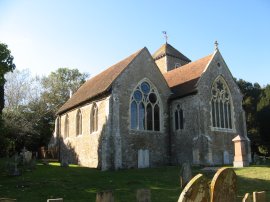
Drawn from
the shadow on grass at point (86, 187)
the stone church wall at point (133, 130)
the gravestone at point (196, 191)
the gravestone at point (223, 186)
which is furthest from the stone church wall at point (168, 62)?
the gravestone at point (196, 191)

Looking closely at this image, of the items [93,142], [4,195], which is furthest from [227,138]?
[4,195]

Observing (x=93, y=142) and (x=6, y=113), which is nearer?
(x=93, y=142)

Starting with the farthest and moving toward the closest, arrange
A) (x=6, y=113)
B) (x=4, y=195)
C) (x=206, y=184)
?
(x=6, y=113)
(x=4, y=195)
(x=206, y=184)

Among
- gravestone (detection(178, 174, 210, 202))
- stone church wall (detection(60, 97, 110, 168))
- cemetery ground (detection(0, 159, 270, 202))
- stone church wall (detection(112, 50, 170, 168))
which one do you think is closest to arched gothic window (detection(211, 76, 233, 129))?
stone church wall (detection(112, 50, 170, 168))

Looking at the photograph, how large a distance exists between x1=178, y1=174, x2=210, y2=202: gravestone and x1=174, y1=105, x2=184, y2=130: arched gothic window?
71.6 ft

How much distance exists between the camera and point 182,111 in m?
28.2

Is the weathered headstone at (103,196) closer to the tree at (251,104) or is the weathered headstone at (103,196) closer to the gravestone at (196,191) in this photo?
the gravestone at (196,191)

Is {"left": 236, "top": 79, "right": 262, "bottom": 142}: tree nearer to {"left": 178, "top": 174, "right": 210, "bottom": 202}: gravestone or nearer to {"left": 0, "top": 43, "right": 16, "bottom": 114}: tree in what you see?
{"left": 0, "top": 43, "right": 16, "bottom": 114}: tree

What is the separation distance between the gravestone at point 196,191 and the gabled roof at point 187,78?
2115 centimetres

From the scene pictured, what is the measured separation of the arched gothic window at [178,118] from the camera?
1112 inches

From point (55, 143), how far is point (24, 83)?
13022 millimetres

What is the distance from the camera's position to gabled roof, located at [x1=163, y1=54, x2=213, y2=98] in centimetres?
2827

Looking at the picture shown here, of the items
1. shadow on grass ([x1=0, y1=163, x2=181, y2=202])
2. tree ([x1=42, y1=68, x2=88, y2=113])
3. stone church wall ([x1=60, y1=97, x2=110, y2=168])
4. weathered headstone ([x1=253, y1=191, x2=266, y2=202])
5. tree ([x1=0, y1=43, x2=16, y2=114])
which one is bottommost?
shadow on grass ([x1=0, y1=163, x2=181, y2=202])

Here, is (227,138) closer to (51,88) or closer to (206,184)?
(206,184)
